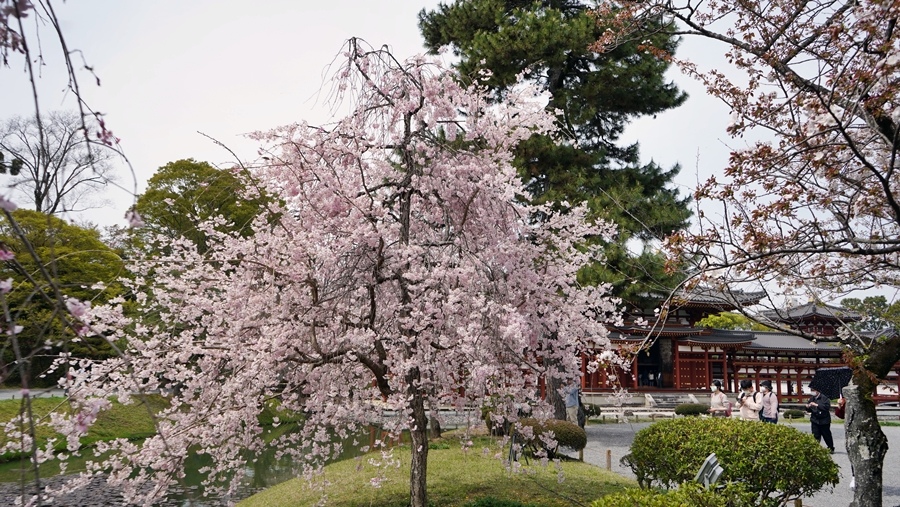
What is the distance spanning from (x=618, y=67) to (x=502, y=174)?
39.4ft

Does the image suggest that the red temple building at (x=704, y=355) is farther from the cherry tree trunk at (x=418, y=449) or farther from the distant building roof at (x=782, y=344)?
the cherry tree trunk at (x=418, y=449)

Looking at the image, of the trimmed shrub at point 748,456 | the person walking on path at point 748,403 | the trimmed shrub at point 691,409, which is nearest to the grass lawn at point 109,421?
the person walking on path at point 748,403

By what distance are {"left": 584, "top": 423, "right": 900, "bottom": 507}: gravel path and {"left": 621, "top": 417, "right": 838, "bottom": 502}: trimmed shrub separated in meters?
0.87

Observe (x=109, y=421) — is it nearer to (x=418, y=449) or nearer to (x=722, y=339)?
(x=418, y=449)

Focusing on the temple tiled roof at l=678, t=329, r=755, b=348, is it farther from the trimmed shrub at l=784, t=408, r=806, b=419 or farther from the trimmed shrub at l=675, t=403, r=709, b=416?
the trimmed shrub at l=675, t=403, r=709, b=416

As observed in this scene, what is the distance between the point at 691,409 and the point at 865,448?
20.7m

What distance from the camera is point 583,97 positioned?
64.3 feet

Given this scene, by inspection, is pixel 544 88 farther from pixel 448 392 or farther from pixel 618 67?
pixel 448 392

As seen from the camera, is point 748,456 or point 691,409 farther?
point 691,409

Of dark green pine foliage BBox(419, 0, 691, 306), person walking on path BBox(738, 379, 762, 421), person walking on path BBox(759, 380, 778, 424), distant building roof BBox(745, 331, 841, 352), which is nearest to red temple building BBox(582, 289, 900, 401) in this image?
distant building roof BBox(745, 331, 841, 352)

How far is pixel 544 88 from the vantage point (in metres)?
20.5

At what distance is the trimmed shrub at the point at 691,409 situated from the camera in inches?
1041

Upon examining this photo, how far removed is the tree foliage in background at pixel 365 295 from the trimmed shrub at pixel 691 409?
19670 mm

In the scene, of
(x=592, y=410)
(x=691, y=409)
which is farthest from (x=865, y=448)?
(x=691, y=409)
